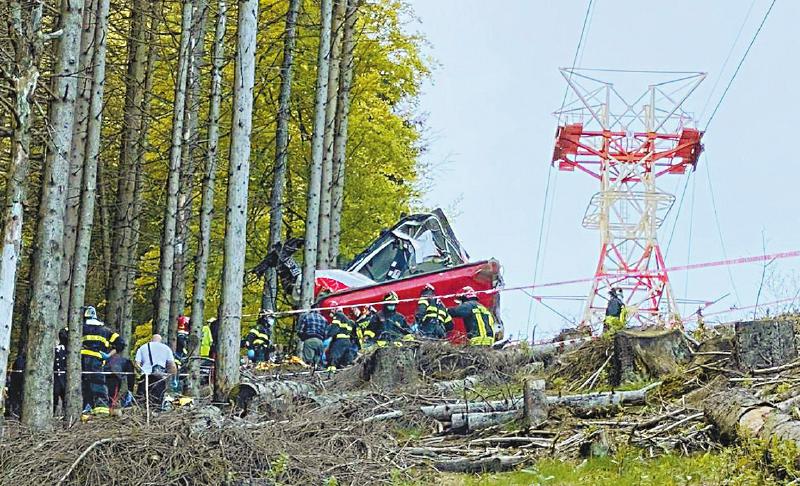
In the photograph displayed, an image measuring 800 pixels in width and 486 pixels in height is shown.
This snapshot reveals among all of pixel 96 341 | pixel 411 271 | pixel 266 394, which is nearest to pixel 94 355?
pixel 96 341

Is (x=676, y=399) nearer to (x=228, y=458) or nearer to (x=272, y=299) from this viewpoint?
(x=228, y=458)

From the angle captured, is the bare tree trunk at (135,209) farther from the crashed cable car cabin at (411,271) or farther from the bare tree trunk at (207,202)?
the crashed cable car cabin at (411,271)

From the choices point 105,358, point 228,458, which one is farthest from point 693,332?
point 105,358

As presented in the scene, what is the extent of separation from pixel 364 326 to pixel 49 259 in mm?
8004

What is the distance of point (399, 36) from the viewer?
99.3 ft

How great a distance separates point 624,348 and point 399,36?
19281 mm

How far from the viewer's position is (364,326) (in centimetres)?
1941

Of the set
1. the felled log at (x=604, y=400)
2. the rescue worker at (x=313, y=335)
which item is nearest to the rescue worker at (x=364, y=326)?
the rescue worker at (x=313, y=335)

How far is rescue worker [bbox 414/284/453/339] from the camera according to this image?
17875 mm

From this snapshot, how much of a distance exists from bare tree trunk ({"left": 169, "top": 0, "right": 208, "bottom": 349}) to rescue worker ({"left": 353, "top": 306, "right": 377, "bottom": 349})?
360 centimetres

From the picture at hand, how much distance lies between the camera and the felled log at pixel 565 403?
426 inches

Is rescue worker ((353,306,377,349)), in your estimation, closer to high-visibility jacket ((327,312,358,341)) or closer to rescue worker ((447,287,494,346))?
high-visibility jacket ((327,312,358,341))

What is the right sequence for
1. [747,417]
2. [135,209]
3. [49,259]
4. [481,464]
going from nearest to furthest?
[747,417]
[481,464]
[49,259]
[135,209]

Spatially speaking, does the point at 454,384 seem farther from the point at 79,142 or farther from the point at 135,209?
the point at 135,209
